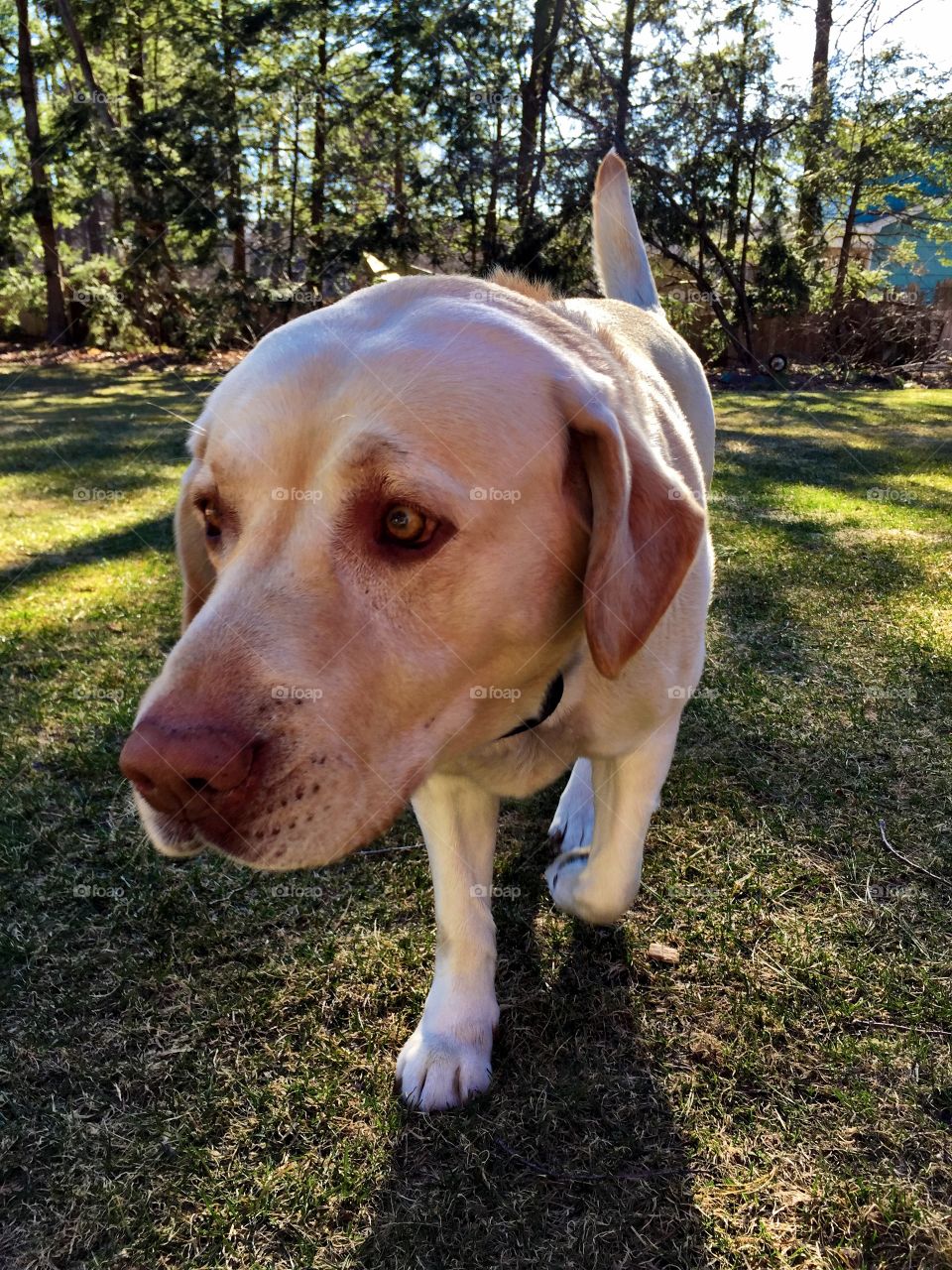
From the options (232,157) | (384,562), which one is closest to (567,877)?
(384,562)

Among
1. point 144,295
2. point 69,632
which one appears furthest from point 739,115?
point 69,632

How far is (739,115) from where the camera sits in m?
16.8

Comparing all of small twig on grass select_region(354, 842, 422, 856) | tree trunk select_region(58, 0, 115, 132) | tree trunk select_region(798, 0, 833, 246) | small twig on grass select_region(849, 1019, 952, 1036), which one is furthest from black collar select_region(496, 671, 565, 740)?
tree trunk select_region(58, 0, 115, 132)

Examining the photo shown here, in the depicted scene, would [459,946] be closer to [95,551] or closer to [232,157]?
[95,551]

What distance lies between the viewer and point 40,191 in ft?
64.0

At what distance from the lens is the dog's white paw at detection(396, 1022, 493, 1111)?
77.7 inches

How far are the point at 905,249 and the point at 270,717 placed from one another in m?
23.4

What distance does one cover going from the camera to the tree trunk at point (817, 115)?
16.8 metres

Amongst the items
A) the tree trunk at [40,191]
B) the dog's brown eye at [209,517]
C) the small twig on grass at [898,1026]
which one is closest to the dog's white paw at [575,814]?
the small twig on grass at [898,1026]

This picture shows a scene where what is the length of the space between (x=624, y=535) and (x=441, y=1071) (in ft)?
4.20

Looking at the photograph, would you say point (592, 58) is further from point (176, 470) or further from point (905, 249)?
point (176, 470)

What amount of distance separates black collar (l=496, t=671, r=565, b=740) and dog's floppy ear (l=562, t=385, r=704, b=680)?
0.23 meters

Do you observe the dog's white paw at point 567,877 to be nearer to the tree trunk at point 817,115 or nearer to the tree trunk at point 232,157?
the tree trunk at point 232,157

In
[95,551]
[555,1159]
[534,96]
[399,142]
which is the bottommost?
[95,551]
